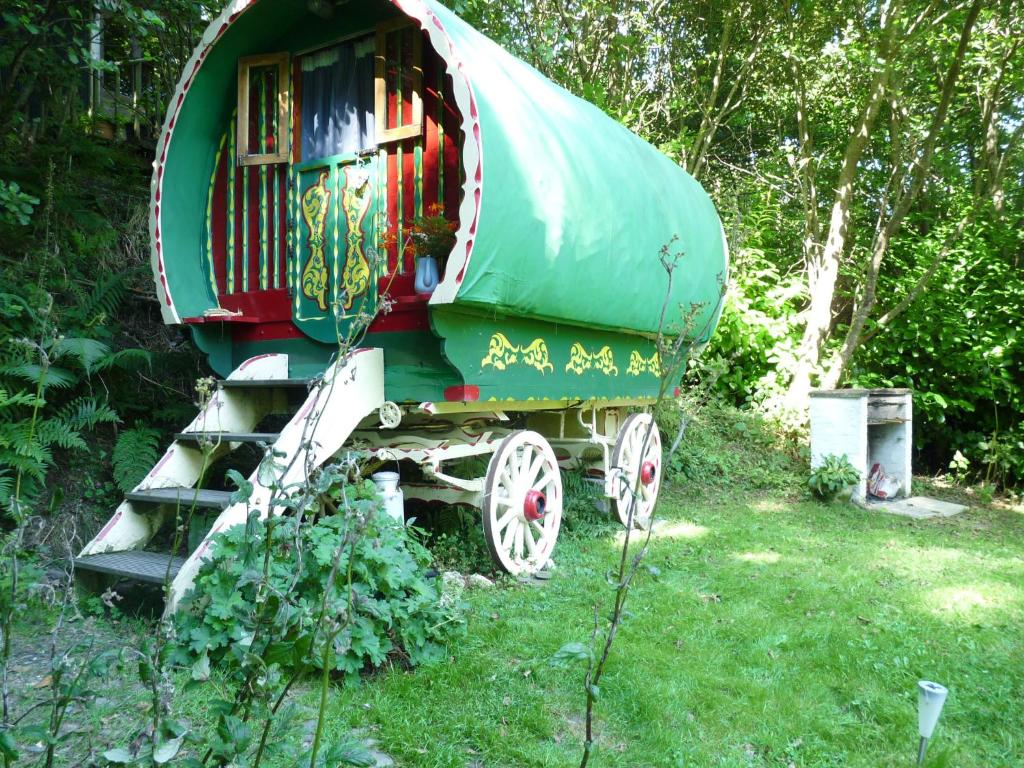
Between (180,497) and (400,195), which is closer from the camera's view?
(180,497)

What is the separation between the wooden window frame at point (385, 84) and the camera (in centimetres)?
408

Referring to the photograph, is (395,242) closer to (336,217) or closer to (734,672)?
(336,217)

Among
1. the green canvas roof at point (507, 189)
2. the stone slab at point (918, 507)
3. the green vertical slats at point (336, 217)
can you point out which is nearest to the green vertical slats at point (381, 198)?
the green vertical slats at point (336, 217)

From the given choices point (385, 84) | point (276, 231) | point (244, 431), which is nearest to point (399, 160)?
point (385, 84)

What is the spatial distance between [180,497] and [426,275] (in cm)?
160

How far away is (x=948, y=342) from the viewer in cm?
839

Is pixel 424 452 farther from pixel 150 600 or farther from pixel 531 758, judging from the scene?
pixel 531 758

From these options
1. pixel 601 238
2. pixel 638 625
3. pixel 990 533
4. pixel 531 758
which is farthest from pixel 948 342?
pixel 531 758

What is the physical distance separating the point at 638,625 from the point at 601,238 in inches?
90.0

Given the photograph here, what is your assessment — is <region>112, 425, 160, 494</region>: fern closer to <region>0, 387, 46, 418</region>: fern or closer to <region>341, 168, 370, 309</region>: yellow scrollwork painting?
<region>0, 387, 46, 418</region>: fern

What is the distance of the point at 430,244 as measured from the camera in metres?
3.87

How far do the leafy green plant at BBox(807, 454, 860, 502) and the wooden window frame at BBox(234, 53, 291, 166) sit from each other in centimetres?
548

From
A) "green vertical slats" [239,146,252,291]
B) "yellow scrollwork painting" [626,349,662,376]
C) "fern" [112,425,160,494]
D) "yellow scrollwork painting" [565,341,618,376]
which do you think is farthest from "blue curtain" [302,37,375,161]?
"yellow scrollwork painting" [626,349,662,376]

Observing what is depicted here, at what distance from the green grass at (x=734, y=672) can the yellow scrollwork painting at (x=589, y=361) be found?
1234mm
